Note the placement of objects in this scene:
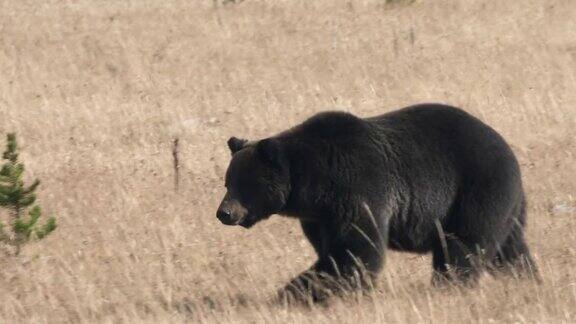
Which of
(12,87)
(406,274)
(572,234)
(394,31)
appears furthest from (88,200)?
(394,31)

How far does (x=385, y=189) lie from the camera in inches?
307

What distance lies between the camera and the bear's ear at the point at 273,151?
7730 mm

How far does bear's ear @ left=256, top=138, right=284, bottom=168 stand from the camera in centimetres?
773

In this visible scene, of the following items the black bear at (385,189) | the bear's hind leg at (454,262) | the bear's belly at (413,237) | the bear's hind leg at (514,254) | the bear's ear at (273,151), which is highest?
the bear's ear at (273,151)

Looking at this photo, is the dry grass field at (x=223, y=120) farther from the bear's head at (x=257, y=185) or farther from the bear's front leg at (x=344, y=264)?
the bear's head at (x=257, y=185)

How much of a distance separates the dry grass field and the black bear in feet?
1.09

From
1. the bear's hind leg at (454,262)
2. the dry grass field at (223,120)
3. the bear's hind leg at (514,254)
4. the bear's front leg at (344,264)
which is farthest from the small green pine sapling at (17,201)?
the bear's hind leg at (514,254)

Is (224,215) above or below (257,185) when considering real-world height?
below

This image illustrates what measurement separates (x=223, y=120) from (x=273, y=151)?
725cm

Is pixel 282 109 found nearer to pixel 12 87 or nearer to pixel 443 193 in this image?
pixel 12 87

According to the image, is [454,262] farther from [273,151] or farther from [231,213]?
[231,213]

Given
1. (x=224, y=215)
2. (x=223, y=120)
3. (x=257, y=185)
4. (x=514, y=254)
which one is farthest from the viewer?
(x=223, y=120)

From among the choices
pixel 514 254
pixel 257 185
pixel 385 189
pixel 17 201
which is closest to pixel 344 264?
pixel 385 189

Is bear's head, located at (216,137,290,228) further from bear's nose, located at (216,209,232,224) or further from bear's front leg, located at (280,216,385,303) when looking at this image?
bear's front leg, located at (280,216,385,303)
